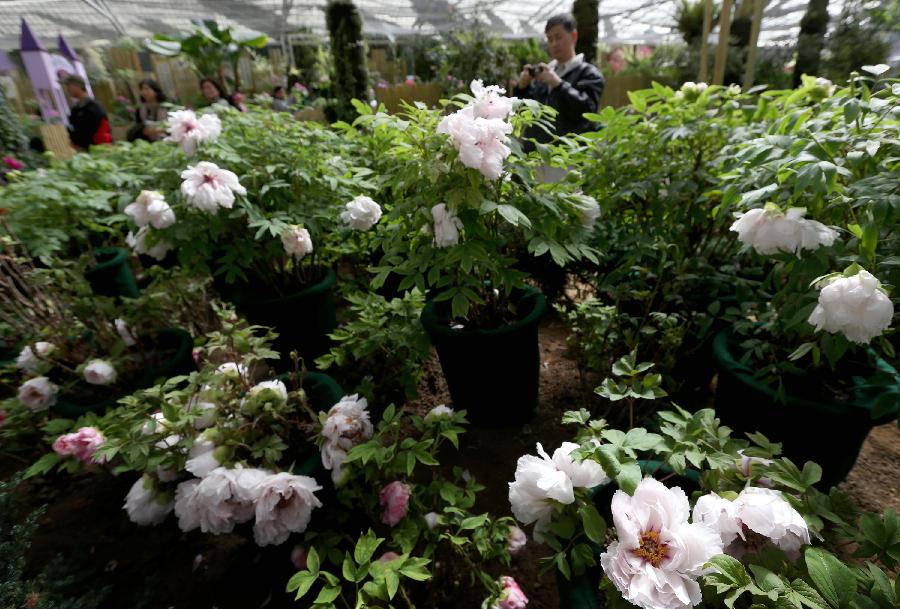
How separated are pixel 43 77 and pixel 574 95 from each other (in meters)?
8.41

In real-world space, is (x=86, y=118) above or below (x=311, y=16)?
below

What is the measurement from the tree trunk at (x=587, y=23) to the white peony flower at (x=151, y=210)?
5.58m

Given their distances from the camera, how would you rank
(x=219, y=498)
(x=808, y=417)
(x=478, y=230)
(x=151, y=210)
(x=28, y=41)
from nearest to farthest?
1. (x=219, y=498)
2. (x=808, y=417)
3. (x=478, y=230)
4. (x=151, y=210)
5. (x=28, y=41)

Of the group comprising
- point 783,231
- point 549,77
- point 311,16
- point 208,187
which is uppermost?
point 311,16

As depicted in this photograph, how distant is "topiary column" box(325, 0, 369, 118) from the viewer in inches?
156

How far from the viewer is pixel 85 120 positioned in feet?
13.7

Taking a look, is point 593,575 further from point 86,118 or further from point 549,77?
point 86,118

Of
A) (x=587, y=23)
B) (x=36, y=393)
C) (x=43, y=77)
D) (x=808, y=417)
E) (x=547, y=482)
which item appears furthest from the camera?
(x=43, y=77)

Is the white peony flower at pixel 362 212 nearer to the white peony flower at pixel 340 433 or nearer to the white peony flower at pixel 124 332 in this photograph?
the white peony flower at pixel 340 433

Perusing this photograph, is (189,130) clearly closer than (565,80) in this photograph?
Yes

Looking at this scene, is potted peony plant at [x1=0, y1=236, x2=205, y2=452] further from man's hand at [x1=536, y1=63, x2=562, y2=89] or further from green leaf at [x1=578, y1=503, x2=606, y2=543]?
man's hand at [x1=536, y1=63, x2=562, y2=89]

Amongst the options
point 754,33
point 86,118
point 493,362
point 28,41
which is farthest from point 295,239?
point 28,41

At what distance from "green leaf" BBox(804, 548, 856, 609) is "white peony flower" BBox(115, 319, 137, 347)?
2.04 m

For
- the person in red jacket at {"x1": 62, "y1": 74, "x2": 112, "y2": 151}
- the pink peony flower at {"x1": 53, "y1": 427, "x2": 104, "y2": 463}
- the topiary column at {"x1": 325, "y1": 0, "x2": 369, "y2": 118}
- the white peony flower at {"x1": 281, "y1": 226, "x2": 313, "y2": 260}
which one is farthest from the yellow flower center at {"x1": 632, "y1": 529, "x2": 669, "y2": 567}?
the person in red jacket at {"x1": 62, "y1": 74, "x2": 112, "y2": 151}
